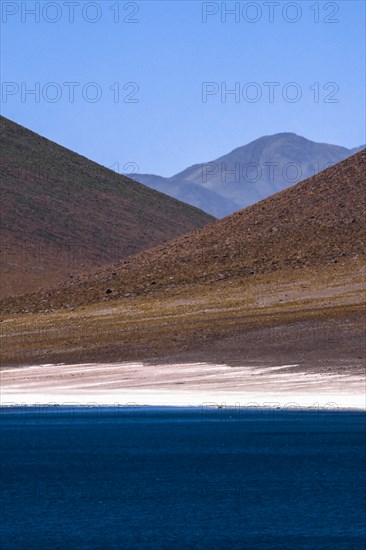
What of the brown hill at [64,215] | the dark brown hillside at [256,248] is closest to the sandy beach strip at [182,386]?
the dark brown hillside at [256,248]

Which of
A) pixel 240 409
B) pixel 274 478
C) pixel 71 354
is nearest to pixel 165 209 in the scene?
pixel 71 354

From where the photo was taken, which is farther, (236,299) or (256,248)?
(256,248)

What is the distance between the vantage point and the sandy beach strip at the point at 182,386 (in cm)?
5391

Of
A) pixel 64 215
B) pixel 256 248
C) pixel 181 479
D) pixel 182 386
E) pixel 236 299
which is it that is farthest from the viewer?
pixel 64 215

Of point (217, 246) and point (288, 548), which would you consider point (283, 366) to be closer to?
point (288, 548)

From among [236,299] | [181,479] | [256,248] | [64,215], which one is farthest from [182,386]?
[64,215]

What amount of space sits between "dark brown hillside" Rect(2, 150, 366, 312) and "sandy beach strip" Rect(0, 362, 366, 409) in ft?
91.2

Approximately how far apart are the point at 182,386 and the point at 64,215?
3512 inches

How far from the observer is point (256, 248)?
316 ft

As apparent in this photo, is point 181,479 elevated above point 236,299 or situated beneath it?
situated beneath

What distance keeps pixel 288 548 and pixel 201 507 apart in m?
5.39

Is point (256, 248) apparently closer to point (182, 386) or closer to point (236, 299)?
point (236, 299)

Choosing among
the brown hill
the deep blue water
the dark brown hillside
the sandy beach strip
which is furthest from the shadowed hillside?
the brown hill

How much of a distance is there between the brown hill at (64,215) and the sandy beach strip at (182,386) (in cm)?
5596
